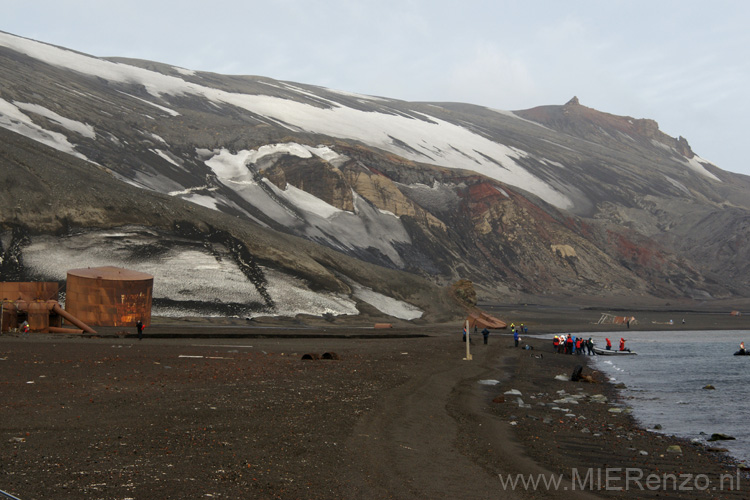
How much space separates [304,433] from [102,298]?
116 feet

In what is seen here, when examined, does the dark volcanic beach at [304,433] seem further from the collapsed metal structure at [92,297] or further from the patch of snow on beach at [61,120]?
the patch of snow on beach at [61,120]

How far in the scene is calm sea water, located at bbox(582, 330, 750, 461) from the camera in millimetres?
21906

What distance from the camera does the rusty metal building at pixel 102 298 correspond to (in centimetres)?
4712

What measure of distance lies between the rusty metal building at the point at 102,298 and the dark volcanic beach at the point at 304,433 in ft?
48.5

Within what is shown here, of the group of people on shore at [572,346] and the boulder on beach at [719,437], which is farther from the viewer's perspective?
the group of people on shore at [572,346]

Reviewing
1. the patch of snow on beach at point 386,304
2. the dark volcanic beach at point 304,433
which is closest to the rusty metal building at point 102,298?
the dark volcanic beach at point 304,433

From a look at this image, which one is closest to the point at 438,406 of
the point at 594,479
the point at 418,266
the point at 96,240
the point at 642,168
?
the point at 594,479

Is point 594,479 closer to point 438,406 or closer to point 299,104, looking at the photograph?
point 438,406

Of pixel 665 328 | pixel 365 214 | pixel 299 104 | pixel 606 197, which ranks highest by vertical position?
pixel 299 104

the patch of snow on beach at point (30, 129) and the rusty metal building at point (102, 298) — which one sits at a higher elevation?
the patch of snow on beach at point (30, 129)

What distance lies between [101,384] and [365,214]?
288ft

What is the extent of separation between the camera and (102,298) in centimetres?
4734

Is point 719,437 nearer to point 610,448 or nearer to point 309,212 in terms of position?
point 610,448

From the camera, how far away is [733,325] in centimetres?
8519
